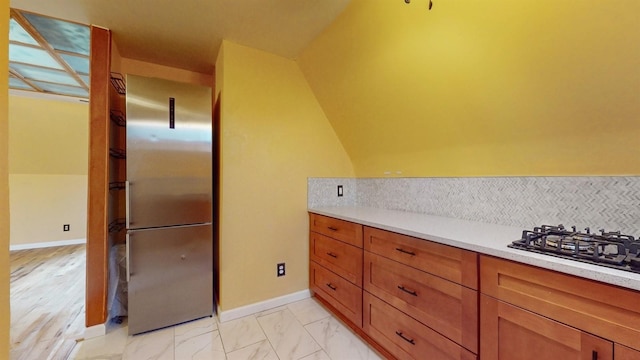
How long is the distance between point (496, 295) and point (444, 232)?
0.38m

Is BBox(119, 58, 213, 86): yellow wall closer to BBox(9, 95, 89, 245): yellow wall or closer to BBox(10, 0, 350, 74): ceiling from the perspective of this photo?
BBox(10, 0, 350, 74): ceiling

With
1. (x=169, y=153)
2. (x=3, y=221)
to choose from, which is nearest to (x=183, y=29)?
(x=169, y=153)

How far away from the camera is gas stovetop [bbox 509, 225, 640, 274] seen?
850mm

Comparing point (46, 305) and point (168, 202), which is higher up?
point (168, 202)

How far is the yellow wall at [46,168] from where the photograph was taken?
4.10 m

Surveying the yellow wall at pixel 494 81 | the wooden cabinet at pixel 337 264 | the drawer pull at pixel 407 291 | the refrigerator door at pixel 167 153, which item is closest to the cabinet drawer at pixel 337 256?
the wooden cabinet at pixel 337 264

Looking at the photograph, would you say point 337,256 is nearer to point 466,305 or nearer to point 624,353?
point 466,305

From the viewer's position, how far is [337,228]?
6.81 ft

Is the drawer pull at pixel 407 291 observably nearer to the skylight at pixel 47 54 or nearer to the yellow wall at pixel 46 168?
the skylight at pixel 47 54

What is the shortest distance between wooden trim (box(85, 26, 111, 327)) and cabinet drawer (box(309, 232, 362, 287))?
1633 mm

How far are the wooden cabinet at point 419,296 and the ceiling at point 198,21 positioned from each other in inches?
61.2

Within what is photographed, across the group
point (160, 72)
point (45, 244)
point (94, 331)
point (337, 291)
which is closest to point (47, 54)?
point (160, 72)

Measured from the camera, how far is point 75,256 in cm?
395

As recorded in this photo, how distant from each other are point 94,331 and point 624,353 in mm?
2877
